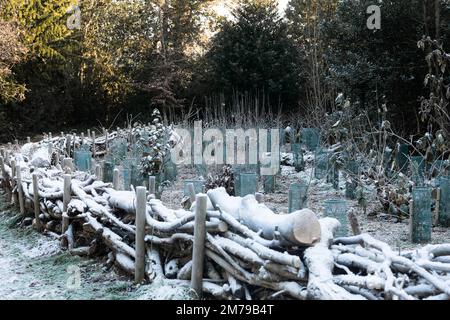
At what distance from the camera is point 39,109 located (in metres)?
14.4

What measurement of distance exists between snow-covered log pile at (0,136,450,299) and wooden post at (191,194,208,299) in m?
0.04

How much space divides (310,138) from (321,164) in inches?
63.0

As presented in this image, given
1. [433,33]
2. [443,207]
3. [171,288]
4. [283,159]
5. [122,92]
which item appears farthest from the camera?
[122,92]

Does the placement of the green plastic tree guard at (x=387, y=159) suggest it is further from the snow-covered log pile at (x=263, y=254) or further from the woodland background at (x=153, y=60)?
the woodland background at (x=153, y=60)

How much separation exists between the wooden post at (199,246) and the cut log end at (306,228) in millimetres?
661

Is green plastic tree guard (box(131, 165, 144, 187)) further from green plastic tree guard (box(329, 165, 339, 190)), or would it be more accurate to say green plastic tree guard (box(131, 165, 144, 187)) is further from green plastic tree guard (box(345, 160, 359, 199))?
green plastic tree guard (box(345, 160, 359, 199))

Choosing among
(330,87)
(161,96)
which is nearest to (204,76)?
(161,96)

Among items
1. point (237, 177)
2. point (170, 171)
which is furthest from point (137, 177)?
point (237, 177)

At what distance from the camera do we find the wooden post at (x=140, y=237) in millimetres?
3531

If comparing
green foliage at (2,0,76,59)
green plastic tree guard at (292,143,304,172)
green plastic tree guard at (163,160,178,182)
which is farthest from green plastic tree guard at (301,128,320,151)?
green foliage at (2,0,76,59)

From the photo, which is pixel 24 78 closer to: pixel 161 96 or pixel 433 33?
pixel 161 96

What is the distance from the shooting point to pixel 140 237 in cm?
355
